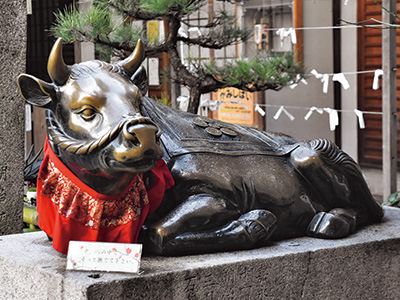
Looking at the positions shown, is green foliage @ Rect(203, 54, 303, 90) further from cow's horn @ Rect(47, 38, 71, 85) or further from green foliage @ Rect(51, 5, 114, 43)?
cow's horn @ Rect(47, 38, 71, 85)

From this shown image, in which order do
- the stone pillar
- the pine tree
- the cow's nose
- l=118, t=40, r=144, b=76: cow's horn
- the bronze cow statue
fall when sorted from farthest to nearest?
the pine tree → the stone pillar → l=118, t=40, r=144, b=76: cow's horn → the bronze cow statue → the cow's nose

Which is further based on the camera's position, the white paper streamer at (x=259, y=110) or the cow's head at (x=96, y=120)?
the white paper streamer at (x=259, y=110)

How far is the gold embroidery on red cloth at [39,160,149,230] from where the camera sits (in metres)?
2.27

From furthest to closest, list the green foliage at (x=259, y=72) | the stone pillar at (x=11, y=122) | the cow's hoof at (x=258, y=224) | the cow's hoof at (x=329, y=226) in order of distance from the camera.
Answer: the green foliage at (x=259, y=72)
the stone pillar at (x=11, y=122)
the cow's hoof at (x=329, y=226)
the cow's hoof at (x=258, y=224)

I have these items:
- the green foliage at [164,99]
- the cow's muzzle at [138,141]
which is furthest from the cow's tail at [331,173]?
the green foliage at [164,99]

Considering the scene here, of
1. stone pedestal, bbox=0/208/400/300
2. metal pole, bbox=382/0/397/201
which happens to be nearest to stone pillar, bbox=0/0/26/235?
stone pedestal, bbox=0/208/400/300

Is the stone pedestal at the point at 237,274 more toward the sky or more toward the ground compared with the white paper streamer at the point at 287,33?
more toward the ground

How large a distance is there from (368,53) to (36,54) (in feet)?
8.68

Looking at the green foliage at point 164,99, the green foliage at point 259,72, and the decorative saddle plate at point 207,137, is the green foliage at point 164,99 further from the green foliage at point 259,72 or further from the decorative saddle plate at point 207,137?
the decorative saddle plate at point 207,137

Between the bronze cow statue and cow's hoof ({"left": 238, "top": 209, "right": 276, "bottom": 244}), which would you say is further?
cow's hoof ({"left": 238, "top": 209, "right": 276, "bottom": 244})

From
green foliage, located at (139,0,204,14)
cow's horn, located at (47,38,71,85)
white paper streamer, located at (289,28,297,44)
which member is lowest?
cow's horn, located at (47,38,71,85)

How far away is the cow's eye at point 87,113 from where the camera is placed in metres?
2.15

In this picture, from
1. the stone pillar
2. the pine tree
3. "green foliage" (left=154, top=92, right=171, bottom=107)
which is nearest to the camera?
the stone pillar

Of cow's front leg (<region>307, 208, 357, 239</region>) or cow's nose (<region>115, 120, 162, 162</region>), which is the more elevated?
cow's nose (<region>115, 120, 162, 162</region>)
